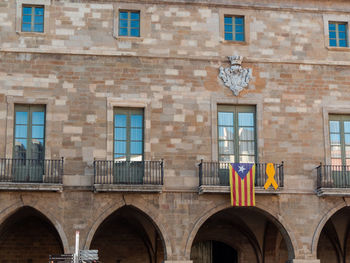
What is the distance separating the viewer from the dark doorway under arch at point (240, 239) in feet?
79.9

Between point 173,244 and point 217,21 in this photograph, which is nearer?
point 173,244

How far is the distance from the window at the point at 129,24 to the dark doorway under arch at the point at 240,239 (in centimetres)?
678

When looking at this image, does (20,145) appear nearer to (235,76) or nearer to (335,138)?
(235,76)

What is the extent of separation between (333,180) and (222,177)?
3588mm

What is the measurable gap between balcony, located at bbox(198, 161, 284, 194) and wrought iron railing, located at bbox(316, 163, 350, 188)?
129 cm

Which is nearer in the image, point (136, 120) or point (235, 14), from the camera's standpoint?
point (136, 120)

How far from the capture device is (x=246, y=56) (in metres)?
22.9

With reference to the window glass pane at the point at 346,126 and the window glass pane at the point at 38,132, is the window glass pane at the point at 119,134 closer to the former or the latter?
the window glass pane at the point at 38,132

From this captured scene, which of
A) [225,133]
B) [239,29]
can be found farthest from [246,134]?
[239,29]

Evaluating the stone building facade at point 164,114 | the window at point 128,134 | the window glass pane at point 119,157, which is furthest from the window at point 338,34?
the window glass pane at point 119,157

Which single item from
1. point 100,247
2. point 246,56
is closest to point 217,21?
point 246,56

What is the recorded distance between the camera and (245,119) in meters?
22.6

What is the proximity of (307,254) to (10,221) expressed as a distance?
31.3 ft

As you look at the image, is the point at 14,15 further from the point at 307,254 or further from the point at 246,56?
the point at 307,254
